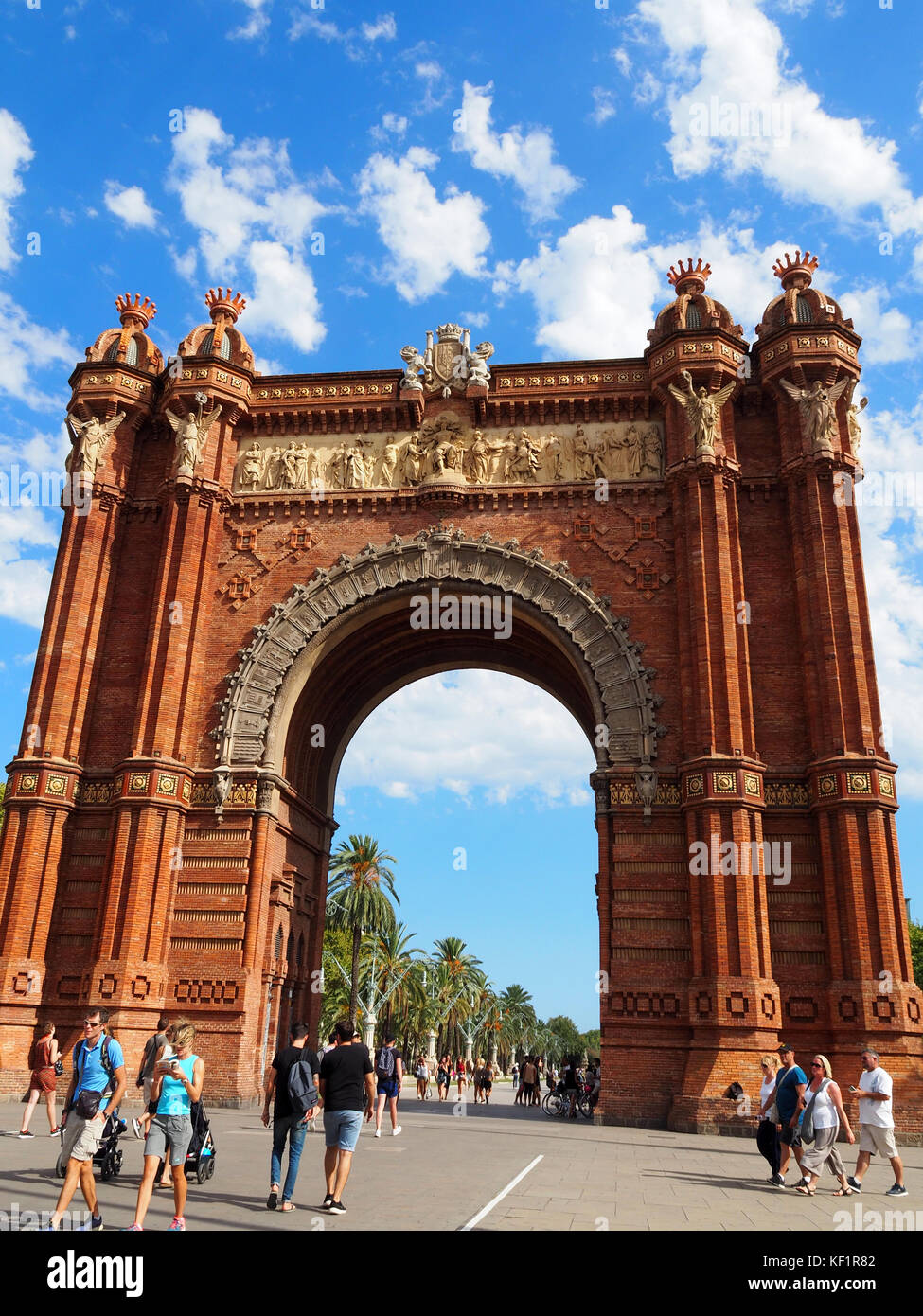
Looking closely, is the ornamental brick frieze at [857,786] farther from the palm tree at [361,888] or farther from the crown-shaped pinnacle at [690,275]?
the palm tree at [361,888]

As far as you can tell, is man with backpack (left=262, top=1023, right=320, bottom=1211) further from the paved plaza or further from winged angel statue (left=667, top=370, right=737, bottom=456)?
winged angel statue (left=667, top=370, right=737, bottom=456)

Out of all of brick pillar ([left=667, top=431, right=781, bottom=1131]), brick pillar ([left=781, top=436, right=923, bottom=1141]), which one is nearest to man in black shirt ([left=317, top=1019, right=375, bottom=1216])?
brick pillar ([left=667, top=431, right=781, bottom=1131])

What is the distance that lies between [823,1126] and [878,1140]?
0.77 metres

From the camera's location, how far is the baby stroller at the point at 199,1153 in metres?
10.2

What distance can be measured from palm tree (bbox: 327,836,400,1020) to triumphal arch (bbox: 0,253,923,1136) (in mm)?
25704

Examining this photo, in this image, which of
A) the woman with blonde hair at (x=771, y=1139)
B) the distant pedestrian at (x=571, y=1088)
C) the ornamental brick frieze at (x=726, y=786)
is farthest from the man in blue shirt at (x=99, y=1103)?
the distant pedestrian at (x=571, y=1088)

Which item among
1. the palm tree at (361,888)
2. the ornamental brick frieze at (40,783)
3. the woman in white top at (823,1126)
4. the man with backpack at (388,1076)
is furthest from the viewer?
the palm tree at (361,888)

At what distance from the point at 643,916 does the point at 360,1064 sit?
41.0 ft

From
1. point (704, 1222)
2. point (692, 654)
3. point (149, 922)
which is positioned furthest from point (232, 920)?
point (704, 1222)

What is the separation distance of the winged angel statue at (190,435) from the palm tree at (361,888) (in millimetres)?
32152

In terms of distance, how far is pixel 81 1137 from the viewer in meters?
7.81

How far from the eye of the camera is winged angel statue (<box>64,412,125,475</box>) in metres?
25.0

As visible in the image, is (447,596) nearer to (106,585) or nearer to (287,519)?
(287,519)

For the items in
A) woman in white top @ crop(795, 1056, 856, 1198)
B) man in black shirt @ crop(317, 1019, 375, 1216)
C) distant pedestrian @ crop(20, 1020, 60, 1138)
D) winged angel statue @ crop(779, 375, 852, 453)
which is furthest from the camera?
winged angel statue @ crop(779, 375, 852, 453)
